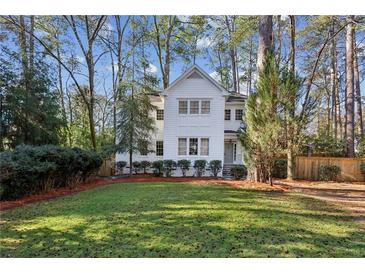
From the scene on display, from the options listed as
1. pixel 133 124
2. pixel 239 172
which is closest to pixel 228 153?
pixel 239 172

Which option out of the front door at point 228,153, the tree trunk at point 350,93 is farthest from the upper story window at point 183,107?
the tree trunk at point 350,93

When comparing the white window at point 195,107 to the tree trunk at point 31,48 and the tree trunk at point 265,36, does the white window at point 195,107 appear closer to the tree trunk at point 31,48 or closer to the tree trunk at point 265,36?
the tree trunk at point 265,36

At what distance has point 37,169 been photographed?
585 cm

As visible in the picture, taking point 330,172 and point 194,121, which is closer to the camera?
point 330,172

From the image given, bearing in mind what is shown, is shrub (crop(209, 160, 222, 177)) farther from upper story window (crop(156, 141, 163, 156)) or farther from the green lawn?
the green lawn

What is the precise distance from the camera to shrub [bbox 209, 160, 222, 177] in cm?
1127

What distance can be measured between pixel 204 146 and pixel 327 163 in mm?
5666

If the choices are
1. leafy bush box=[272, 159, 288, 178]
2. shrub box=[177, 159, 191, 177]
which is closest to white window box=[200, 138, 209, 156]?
shrub box=[177, 159, 191, 177]

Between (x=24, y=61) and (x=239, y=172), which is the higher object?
(x=24, y=61)

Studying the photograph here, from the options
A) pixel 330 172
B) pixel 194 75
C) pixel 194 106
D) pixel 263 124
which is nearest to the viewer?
pixel 263 124

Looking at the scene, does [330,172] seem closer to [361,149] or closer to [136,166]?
[361,149]
